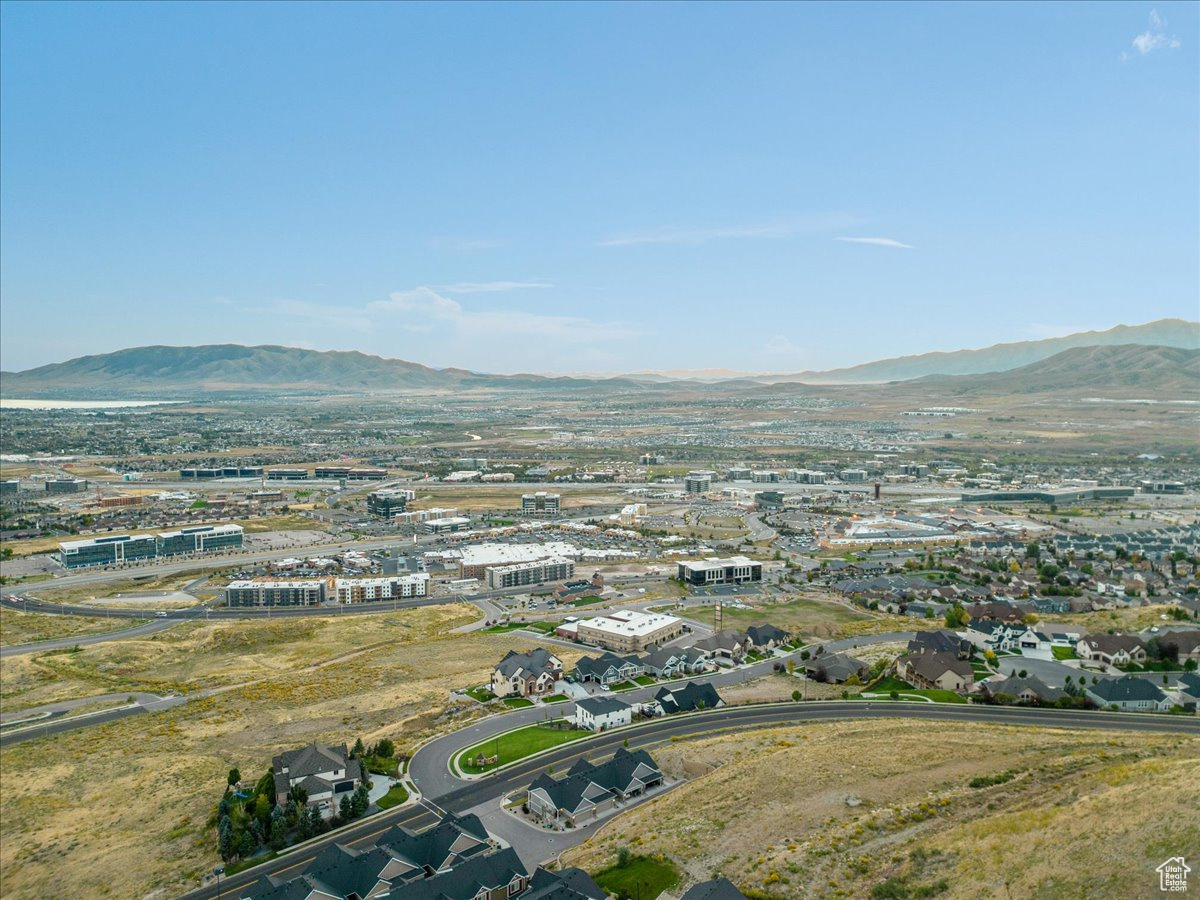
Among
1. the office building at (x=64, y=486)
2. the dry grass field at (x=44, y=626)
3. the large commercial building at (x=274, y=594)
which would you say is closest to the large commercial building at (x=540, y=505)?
the large commercial building at (x=274, y=594)

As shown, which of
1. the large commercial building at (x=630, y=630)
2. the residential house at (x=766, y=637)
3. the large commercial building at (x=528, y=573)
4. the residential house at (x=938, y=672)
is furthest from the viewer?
the large commercial building at (x=528, y=573)

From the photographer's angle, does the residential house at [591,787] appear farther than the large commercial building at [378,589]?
No

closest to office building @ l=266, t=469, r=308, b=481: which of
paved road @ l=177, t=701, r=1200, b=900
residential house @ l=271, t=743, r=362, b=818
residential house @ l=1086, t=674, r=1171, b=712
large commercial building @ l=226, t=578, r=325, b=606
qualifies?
large commercial building @ l=226, t=578, r=325, b=606

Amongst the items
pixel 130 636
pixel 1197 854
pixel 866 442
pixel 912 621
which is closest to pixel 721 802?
pixel 1197 854

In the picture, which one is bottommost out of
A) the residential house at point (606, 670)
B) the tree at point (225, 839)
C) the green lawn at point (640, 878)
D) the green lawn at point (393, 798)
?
the residential house at point (606, 670)

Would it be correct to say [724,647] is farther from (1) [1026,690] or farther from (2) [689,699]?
(1) [1026,690]

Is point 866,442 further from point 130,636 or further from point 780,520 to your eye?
point 130,636

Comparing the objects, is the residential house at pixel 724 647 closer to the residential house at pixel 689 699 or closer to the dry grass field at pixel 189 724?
the residential house at pixel 689 699

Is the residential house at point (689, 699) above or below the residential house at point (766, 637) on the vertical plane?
above

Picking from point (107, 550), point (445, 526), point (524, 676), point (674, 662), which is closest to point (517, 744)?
point (524, 676)
